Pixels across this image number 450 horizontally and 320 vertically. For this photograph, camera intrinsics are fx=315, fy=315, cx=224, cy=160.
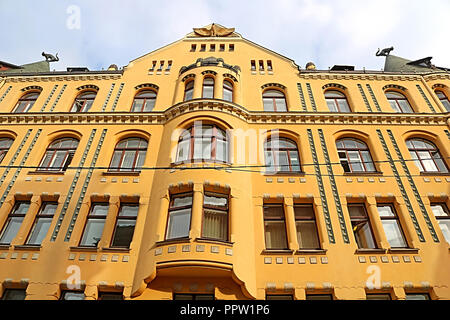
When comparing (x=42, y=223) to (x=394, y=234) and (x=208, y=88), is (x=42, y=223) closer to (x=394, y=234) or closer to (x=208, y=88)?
→ (x=208, y=88)

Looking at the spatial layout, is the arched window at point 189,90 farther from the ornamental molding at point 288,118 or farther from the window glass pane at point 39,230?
the window glass pane at point 39,230

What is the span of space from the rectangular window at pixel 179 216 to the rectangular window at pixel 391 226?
308 inches

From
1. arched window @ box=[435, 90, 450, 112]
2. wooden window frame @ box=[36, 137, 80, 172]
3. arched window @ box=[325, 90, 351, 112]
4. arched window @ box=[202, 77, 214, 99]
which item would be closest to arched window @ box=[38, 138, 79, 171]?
wooden window frame @ box=[36, 137, 80, 172]

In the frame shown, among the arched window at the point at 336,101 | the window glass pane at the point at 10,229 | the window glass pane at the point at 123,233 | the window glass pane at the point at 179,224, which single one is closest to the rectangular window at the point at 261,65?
the arched window at the point at 336,101

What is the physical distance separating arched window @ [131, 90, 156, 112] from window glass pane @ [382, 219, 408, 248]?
1289cm

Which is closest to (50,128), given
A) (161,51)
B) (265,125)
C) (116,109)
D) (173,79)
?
(116,109)

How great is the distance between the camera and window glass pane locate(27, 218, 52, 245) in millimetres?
12352

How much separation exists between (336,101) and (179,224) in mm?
11722

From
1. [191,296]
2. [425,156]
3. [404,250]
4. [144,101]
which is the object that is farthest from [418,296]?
[144,101]

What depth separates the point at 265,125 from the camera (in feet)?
52.9

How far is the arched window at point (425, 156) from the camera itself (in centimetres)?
1467

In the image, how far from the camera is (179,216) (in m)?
12.2

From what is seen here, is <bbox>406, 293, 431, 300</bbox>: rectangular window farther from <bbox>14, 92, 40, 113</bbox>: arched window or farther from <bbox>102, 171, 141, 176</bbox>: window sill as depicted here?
<bbox>14, 92, 40, 113</bbox>: arched window

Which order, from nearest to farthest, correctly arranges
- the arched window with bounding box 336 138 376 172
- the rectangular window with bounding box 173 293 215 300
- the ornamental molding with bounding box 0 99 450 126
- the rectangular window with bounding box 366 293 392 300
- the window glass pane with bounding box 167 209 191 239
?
the rectangular window with bounding box 173 293 215 300 < the rectangular window with bounding box 366 293 392 300 < the window glass pane with bounding box 167 209 191 239 < the arched window with bounding box 336 138 376 172 < the ornamental molding with bounding box 0 99 450 126
